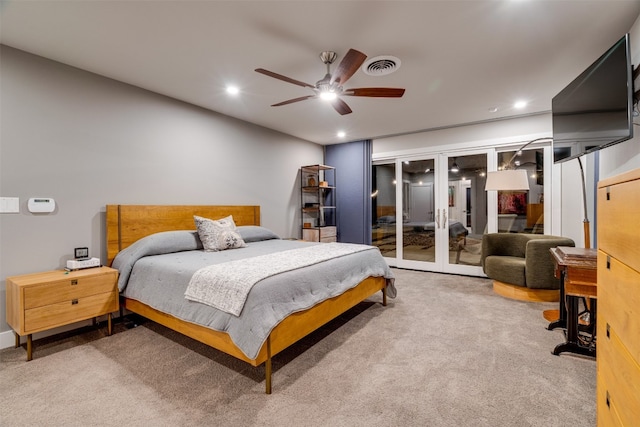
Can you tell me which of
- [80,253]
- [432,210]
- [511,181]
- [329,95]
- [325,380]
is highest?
[329,95]

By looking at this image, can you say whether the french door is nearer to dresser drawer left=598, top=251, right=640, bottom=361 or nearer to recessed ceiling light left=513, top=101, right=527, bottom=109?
recessed ceiling light left=513, top=101, right=527, bottom=109

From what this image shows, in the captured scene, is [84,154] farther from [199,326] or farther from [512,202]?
[512,202]

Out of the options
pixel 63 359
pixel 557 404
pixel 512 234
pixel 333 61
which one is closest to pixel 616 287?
pixel 557 404

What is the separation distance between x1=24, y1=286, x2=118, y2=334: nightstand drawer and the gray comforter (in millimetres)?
156

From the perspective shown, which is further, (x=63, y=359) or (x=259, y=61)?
(x=259, y=61)

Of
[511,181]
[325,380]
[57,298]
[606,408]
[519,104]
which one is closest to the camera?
[606,408]

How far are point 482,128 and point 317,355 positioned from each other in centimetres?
428

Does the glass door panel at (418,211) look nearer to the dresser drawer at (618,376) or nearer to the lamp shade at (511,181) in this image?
the lamp shade at (511,181)

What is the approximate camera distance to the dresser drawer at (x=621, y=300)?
0.83 metres

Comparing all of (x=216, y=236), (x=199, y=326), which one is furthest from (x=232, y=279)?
(x=216, y=236)

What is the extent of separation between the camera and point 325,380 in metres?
1.98

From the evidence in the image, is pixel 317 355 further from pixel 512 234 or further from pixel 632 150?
pixel 512 234

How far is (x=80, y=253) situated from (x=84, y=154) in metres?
0.96

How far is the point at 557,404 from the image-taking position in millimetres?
1729
